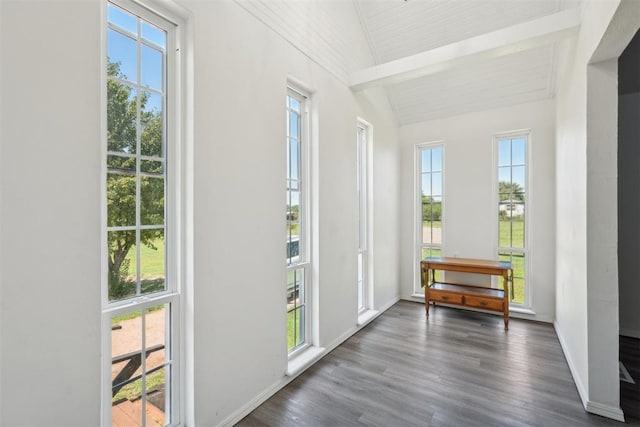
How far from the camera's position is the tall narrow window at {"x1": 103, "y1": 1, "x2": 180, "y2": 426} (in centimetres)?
159

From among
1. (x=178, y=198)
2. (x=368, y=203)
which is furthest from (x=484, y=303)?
(x=178, y=198)

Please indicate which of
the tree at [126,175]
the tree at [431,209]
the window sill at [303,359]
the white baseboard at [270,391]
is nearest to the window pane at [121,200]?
the tree at [126,175]

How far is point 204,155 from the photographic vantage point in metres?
1.92

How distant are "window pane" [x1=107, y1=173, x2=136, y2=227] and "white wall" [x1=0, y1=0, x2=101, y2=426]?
16 cm

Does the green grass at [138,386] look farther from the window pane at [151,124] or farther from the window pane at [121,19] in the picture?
the window pane at [121,19]

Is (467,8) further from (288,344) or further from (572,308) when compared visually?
(288,344)

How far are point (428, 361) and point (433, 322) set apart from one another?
117cm

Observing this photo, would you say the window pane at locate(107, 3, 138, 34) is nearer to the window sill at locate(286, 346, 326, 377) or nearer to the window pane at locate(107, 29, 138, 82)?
the window pane at locate(107, 29, 138, 82)

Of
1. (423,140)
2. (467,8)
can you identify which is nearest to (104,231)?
(467,8)

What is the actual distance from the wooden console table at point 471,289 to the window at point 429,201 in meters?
0.46

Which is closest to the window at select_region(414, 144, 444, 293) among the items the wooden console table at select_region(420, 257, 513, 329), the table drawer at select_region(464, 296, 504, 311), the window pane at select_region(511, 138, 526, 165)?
the wooden console table at select_region(420, 257, 513, 329)

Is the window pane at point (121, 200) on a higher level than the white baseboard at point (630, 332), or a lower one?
higher

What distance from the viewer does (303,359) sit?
2.86 meters

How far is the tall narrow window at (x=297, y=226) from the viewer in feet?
9.47
